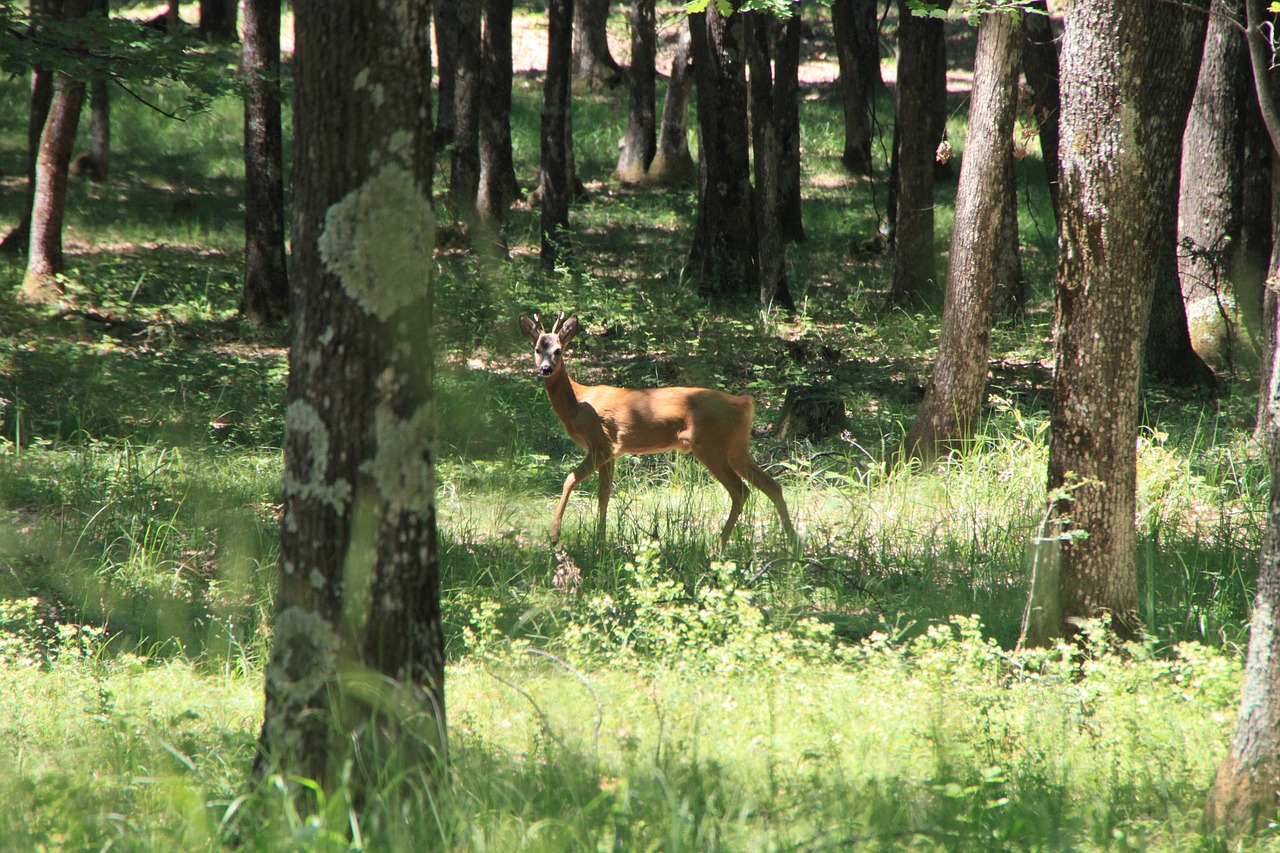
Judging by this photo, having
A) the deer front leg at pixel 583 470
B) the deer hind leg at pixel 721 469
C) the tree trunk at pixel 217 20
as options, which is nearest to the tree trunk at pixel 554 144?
the deer front leg at pixel 583 470

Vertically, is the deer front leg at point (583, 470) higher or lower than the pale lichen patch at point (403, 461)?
lower

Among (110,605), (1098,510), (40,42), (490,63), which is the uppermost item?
(490,63)

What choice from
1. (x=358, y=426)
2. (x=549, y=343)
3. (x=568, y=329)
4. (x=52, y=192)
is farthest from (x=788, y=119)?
(x=358, y=426)

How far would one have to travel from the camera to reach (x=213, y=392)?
1048 cm

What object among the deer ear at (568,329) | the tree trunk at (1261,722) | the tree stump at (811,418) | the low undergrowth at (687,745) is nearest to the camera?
the low undergrowth at (687,745)

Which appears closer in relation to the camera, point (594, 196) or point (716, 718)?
point (716, 718)

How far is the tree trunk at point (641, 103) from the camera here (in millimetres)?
22625

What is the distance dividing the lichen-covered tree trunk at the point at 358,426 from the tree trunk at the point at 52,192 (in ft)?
34.7

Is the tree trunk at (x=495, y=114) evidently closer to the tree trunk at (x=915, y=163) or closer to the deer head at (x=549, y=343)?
the tree trunk at (x=915, y=163)

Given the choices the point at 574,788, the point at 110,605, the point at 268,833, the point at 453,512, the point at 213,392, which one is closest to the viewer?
the point at 268,833

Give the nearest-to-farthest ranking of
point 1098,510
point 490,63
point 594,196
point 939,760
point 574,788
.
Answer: point 574,788 → point 939,760 → point 1098,510 → point 490,63 → point 594,196

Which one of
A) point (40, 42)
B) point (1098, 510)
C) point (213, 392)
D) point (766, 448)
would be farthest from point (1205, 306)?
point (40, 42)

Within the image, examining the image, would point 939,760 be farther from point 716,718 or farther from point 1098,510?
point 1098,510

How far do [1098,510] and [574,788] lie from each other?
2.94m
